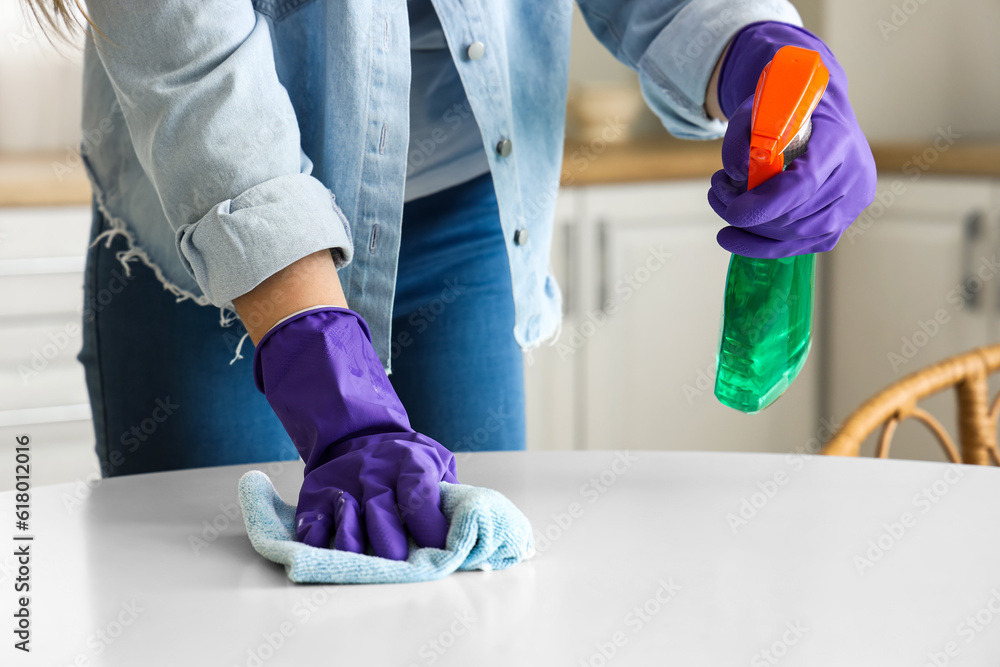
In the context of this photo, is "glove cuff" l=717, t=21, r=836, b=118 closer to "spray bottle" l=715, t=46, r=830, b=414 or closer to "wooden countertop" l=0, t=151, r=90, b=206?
"spray bottle" l=715, t=46, r=830, b=414

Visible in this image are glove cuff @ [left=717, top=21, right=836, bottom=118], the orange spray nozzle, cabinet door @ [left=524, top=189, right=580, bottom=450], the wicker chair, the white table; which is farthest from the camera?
cabinet door @ [left=524, top=189, right=580, bottom=450]

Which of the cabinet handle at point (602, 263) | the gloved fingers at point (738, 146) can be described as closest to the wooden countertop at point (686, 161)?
the cabinet handle at point (602, 263)

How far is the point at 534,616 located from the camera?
436 millimetres

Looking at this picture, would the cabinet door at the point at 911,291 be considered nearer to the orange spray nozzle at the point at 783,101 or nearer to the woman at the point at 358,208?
the woman at the point at 358,208

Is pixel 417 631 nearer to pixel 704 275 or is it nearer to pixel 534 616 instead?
pixel 534 616

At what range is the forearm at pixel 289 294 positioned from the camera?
1.87 ft

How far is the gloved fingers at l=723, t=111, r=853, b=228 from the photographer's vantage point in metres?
0.56

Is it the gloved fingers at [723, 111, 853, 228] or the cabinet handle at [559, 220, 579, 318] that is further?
the cabinet handle at [559, 220, 579, 318]

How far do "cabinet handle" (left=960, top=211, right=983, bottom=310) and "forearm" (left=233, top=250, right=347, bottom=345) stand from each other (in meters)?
1.45

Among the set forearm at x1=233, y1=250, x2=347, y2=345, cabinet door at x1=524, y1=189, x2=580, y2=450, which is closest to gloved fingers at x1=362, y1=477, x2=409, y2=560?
forearm at x1=233, y1=250, x2=347, y2=345

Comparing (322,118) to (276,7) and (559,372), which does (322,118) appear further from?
(559,372)

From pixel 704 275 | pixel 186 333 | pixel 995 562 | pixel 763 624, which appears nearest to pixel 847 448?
pixel 995 562

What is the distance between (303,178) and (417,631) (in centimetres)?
29

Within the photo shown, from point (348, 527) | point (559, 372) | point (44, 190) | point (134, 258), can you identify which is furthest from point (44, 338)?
point (348, 527)
